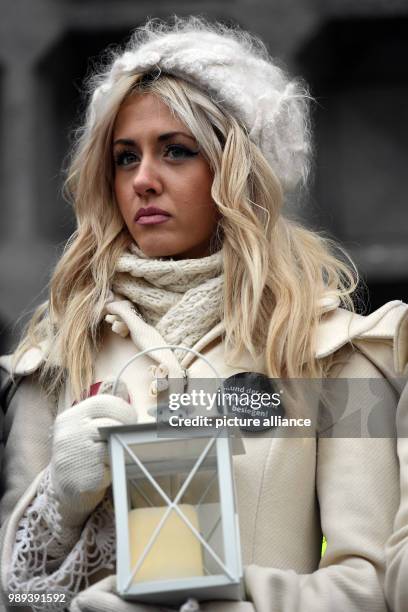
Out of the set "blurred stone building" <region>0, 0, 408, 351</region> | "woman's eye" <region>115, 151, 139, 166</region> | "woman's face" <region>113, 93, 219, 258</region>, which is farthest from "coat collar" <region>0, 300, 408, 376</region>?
"blurred stone building" <region>0, 0, 408, 351</region>

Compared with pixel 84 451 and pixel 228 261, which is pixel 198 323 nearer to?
pixel 228 261

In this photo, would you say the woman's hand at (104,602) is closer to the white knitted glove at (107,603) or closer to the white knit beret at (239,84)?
the white knitted glove at (107,603)

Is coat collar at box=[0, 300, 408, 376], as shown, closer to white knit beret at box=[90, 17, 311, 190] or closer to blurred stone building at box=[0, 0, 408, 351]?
white knit beret at box=[90, 17, 311, 190]

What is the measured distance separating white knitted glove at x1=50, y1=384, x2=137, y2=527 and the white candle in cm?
15

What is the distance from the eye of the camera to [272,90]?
14.3 feet

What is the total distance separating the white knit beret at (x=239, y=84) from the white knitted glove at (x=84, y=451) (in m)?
0.95

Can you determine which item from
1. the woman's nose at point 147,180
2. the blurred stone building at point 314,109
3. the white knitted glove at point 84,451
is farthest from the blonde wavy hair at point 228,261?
the blurred stone building at point 314,109

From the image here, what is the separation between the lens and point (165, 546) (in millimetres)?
3441

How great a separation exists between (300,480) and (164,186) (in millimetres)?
819

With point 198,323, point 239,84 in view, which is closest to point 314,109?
point 239,84

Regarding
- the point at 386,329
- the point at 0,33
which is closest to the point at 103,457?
the point at 386,329

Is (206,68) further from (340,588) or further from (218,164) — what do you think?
(340,588)

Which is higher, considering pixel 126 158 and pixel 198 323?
pixel 126 158

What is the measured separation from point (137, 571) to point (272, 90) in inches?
57.8
